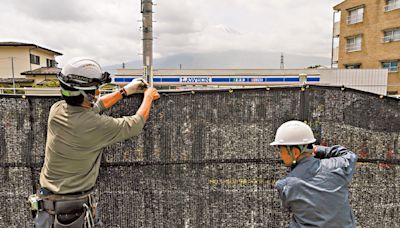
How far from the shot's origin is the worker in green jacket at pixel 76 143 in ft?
7.16

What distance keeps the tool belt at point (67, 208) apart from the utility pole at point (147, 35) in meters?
4.73

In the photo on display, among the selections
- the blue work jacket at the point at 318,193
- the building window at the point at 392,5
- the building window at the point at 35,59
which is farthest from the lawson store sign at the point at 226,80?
the building window at the point at 35,59

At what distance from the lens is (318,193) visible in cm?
198

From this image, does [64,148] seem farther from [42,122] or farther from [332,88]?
[332,88]

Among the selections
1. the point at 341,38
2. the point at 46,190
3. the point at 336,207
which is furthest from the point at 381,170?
the point at 341,38

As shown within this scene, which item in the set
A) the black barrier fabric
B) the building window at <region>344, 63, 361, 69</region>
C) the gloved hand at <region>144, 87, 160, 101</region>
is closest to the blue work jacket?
the black barrier fabric

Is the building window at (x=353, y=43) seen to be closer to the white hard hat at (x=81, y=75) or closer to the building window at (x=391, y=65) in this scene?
the building window at (x=391, y=65)

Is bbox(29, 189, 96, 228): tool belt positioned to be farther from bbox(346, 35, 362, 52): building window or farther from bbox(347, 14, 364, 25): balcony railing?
bbox(347, 14, 364, 25): balcony railing

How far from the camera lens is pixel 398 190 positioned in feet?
10.4

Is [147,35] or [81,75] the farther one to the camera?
[147,35]

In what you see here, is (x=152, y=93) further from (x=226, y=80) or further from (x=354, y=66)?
(x=354, y=66)

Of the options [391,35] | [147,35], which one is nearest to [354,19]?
[391,35]

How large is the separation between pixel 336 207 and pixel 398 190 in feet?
5.56

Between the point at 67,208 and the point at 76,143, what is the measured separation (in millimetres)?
540
